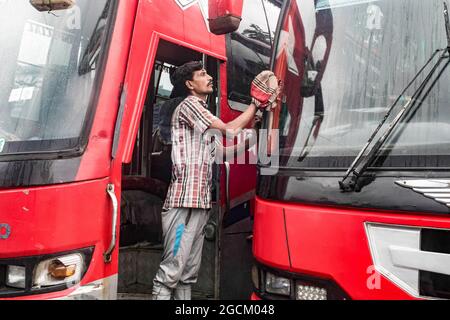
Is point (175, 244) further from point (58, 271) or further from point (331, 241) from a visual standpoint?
point (331, 241)

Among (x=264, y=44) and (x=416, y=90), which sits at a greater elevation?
(x=264, y=44)

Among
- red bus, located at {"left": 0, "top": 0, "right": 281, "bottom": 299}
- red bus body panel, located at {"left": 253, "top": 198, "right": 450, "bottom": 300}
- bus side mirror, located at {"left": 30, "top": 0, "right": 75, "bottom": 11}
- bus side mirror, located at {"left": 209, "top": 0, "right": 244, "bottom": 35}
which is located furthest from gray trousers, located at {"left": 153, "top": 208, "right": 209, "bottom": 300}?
bus side mirror, located at {"left": 30, "top": 0, "right": 75, "bottom": 11}

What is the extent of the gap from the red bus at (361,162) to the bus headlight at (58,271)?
1005mm

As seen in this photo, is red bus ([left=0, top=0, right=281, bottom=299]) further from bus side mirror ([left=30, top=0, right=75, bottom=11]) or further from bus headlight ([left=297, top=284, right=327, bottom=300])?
bus headlight ([left=297, top=284, right=327, bottom=300])

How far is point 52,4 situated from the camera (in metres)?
2.55

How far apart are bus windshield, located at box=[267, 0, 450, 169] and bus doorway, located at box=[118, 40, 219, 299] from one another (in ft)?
4.23

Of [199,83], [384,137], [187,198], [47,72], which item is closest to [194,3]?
[199,83]

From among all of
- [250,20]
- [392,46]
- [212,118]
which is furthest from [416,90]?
[250,20]

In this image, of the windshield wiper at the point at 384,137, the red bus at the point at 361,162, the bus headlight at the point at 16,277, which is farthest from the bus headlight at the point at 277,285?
the bus headlight at the point at 16,277

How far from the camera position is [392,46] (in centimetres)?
227

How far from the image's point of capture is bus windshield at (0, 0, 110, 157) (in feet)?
8.00

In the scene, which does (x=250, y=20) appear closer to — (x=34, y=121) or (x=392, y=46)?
(x=392, y=46)

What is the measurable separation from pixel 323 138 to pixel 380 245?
0.63m

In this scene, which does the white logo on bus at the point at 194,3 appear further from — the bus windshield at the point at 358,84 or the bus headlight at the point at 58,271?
the bus headlight at the point at 58,271
